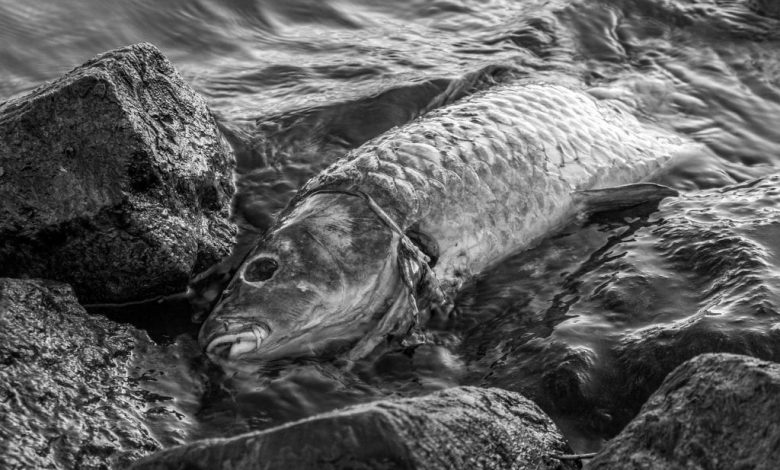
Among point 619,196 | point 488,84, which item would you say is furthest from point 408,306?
point 488,84

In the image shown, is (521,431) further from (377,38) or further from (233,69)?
(377,38)

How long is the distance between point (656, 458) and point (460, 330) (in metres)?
1.92

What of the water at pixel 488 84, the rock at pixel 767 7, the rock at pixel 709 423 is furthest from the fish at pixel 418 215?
the rock at pixel 767 7

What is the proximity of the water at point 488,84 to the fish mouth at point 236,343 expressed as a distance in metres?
0.11

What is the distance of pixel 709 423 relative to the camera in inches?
128

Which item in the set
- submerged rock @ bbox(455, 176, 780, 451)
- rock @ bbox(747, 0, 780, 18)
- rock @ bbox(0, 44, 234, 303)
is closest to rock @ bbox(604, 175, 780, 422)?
submerged rock @ bbox(455, 176, 780, 451)

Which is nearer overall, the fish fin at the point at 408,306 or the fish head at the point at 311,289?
the fish head at the point at 311,289

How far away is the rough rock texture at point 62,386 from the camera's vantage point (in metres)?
3.64

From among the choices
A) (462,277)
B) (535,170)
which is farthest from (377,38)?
(462,277)

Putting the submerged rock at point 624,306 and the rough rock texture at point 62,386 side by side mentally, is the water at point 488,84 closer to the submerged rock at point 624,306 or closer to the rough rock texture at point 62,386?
the submerged rock at point 624,306

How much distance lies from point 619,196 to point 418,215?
1.59m

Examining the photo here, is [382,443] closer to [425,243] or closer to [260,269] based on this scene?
[260,269]

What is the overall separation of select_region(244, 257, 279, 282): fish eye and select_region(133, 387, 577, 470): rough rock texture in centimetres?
143

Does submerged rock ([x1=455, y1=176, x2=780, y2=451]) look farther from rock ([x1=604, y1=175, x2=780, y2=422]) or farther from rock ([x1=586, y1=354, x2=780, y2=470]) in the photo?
rock ([x1=586, y1=354, x2=780, y2=470])
